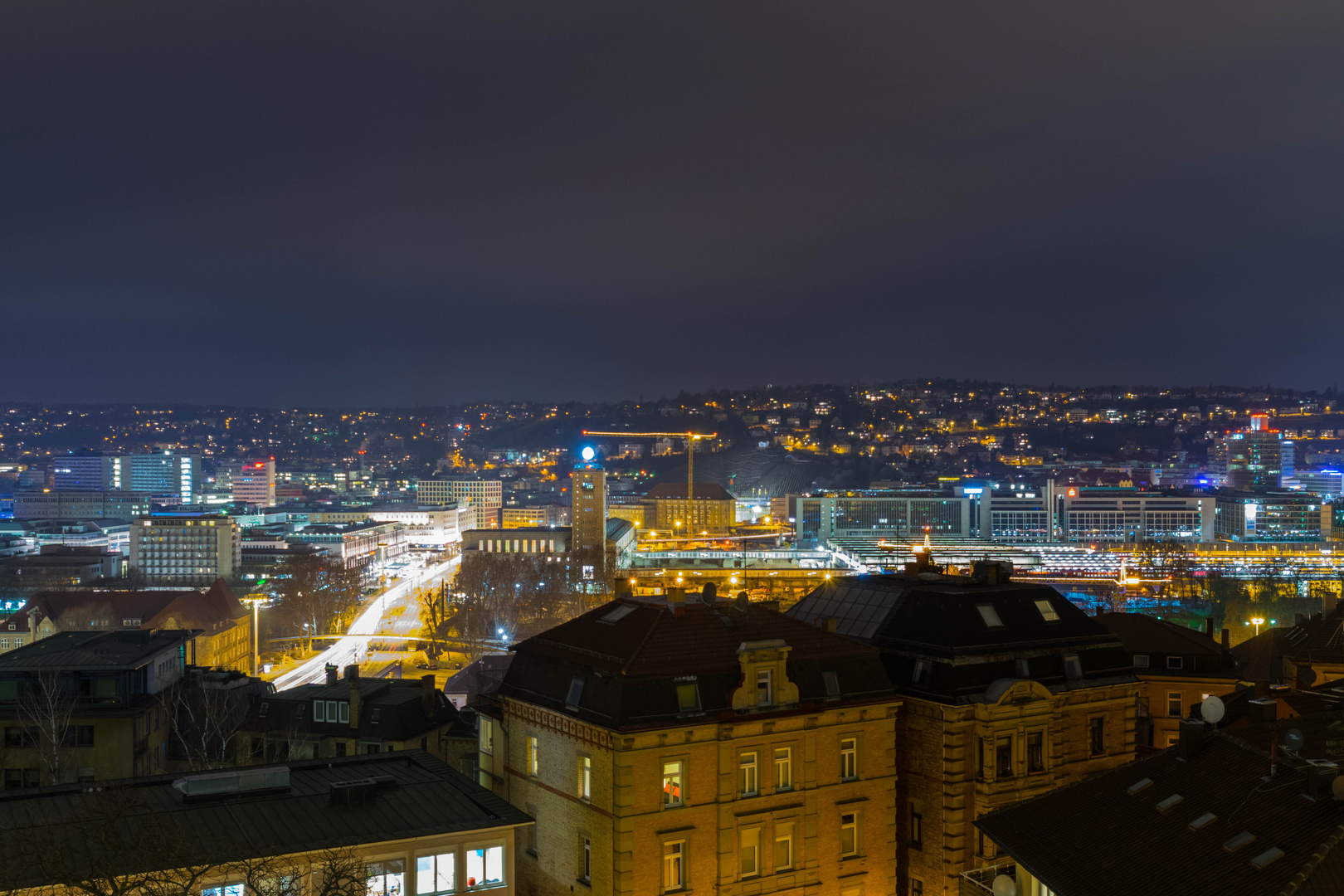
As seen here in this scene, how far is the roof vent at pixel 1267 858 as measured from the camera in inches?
597

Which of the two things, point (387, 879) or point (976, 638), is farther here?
point (976, 638)

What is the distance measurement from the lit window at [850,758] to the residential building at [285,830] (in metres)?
7.69

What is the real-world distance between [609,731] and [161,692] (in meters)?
24.3

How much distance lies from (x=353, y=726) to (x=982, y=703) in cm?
2139

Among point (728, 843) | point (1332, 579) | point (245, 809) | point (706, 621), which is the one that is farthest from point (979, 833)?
point (1332, 579)

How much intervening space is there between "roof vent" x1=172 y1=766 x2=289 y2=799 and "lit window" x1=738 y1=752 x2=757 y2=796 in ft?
30.5

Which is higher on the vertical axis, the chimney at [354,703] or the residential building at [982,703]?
the residential building at [982,703]

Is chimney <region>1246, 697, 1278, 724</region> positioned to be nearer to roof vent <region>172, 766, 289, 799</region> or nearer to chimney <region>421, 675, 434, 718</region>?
roof vent <region>172, 766, 289, 799</region>

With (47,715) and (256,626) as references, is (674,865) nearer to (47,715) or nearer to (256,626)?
(47,715)

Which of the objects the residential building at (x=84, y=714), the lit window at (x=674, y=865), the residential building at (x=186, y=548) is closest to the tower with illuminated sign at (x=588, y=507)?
the residential building at (x=186, y=548)

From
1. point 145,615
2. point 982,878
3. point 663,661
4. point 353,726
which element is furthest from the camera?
point 145,615

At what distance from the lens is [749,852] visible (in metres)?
23.4

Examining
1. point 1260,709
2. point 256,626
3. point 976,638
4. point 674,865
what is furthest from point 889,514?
point 674,865

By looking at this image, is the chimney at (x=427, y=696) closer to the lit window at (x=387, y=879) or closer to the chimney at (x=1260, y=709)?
the lit window at (x=387, y=879)
